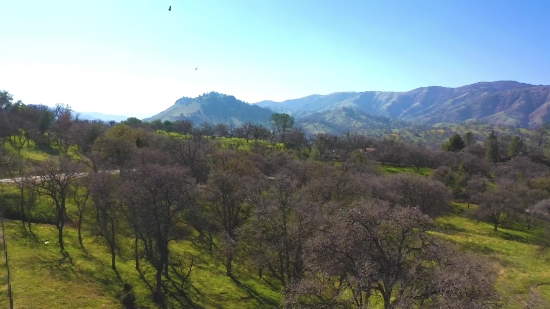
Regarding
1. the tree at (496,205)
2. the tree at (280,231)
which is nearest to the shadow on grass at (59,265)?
the tree at (280,231)

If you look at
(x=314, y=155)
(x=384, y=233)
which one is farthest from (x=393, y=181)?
(x=384, y=233)

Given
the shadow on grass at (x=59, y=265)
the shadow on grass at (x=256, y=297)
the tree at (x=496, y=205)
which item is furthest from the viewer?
the tree at (x=496, y=205)

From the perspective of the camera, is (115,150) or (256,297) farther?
(115,150)

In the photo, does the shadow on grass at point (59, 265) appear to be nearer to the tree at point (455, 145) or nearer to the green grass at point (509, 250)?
the green grass at point (509, 250)

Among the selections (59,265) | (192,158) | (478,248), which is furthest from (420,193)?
(59,265)

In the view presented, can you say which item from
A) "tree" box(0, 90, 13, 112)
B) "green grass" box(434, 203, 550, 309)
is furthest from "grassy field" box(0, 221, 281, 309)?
"tree" box(0, 90, 13, 112)

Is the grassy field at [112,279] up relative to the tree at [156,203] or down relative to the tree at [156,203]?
down

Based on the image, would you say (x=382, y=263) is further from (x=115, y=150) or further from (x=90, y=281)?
(x=115, y=150)

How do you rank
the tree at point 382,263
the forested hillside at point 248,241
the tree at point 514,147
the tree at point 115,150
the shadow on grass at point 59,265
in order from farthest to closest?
1. the tree at point 514,147
2. the tree at point 115,150
3. the shadow on grass at point 59,265
4. the forested hillside at point 248,241
5. the tree at point 382,263
